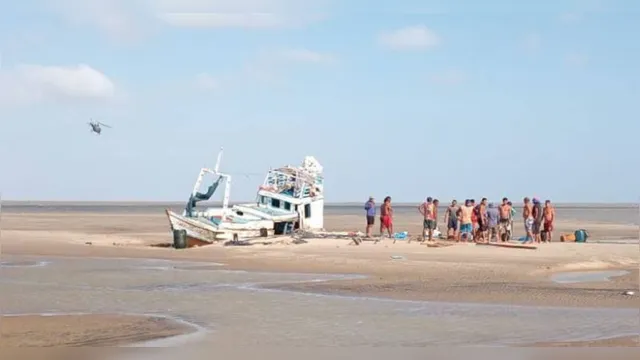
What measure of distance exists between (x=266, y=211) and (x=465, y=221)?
26.8ft

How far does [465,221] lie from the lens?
27047 mm

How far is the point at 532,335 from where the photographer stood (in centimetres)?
1127

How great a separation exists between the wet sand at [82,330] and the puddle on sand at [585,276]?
32.2 ft

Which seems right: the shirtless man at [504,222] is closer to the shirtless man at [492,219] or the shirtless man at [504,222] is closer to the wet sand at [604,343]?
the shirtless man at [492,219]

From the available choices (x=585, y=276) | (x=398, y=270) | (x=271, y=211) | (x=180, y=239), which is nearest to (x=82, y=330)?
(x=398, y=270)

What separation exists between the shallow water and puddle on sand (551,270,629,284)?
4985mm

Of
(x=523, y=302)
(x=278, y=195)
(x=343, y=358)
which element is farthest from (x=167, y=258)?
(x=343, y=358)

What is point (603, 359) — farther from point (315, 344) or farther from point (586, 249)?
point (586, 249)

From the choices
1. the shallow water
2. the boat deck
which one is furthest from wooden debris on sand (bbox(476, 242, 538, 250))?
the boat deck

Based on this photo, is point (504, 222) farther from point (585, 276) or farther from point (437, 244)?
point (585, 276)

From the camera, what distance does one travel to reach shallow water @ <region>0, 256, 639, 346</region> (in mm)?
11266

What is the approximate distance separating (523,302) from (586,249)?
11.0 meters

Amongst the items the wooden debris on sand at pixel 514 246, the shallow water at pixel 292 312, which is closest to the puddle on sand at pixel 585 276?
→ the wooden debris on sand at pixel 514 246

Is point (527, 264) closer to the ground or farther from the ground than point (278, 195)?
closer to the ground
